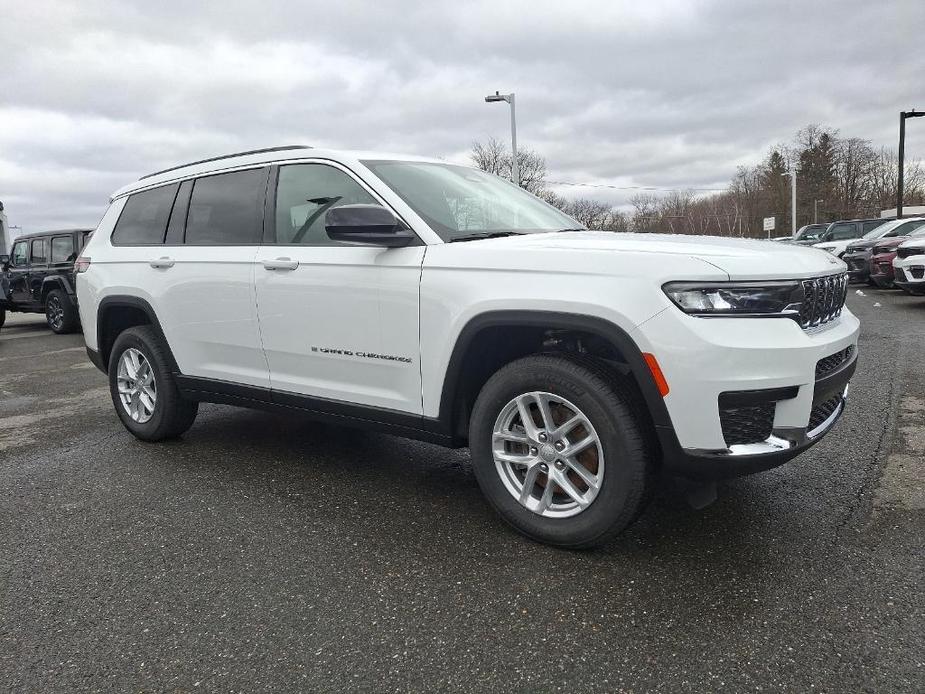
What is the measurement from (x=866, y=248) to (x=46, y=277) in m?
16.7

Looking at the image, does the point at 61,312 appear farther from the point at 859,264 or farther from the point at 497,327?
the point at 859,264

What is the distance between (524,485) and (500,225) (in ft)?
4.39

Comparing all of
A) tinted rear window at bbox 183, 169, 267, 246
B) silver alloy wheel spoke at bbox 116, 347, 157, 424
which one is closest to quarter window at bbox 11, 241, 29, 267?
silver alloy wheel spoke at bbox 116, 347, 157, 424

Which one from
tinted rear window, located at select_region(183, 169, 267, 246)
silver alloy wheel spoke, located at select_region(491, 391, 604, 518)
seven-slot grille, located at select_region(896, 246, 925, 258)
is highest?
tinted rear window, located at select_region(183, 169, 267, 246)

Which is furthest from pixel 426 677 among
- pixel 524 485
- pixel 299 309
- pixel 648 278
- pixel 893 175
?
pixel 893 175

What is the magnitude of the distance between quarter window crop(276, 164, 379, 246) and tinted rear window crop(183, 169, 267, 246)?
0.59ft

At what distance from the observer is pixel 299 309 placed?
11.7 feet

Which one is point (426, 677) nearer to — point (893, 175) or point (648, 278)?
point (648, 278)

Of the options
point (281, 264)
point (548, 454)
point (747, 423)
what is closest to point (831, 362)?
point (747, 423)

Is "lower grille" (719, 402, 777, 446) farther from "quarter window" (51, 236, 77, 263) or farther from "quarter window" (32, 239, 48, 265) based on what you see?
"quarter window" (32, 239, 48, 265)

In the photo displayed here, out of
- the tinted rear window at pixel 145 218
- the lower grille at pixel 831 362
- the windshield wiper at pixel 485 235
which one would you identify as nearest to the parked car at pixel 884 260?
the lower grille at pixel 831 362

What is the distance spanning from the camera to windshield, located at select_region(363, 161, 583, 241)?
335 centimetres

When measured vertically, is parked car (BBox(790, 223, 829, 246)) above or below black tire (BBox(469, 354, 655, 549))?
above

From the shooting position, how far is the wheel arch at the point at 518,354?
258 centimetres
